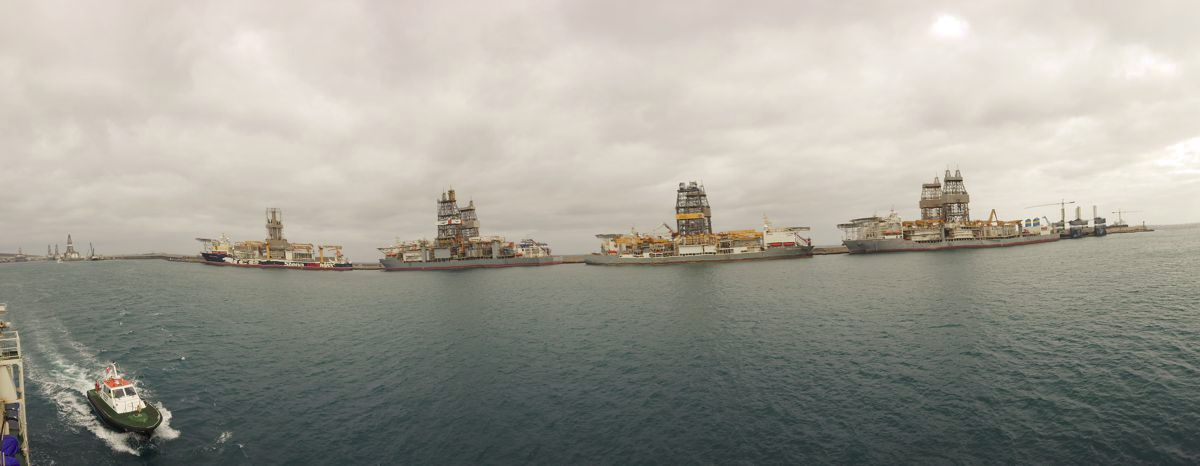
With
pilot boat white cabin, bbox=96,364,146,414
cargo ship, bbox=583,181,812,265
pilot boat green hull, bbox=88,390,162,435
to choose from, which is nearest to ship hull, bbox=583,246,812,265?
cargo ship, bbox=583,181,812,265

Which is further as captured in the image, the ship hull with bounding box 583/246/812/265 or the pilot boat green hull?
the ship hull with bounding box 583/246/812/265

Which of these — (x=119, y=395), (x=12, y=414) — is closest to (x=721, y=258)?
(x=119, y=395)

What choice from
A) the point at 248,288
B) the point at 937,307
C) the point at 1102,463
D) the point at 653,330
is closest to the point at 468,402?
the point at 653,330

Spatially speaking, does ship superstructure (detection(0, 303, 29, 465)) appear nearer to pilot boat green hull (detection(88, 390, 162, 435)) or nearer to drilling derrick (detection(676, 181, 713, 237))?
pilot boat green hull (detection(88, 390, 162, 435))

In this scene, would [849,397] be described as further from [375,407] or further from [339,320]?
[339,320]

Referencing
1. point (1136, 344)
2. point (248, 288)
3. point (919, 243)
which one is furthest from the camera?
point (919, 243)

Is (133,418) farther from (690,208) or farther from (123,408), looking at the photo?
(690,208)

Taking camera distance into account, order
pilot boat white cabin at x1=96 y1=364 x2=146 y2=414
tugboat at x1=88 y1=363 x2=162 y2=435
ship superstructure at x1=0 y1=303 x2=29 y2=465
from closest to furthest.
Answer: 1. ship superstructure at x1=0 y1=303 x2=29 y2=465
2. tugboat at x1=88 y1=363 x2=162 y2=435
3. pilot boat white cabin at x1=96 y1=364 x2=146 y2=414

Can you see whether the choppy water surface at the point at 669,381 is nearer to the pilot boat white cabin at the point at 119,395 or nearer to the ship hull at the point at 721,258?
the pilot boat white cabin at the point at 119,395
